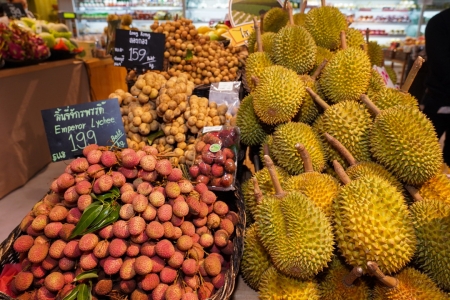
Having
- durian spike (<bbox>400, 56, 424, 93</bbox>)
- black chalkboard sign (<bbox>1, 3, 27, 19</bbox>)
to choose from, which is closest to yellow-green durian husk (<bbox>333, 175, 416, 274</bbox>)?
durian spike (<bbox>400, 56, 424, 93</bbox>)

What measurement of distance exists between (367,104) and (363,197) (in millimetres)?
454

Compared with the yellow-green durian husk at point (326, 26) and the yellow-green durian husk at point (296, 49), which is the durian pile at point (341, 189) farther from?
the yellow-green durian husk at point (326, 26)

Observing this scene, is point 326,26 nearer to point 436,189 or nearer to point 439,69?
point 436,189

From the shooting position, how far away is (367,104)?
124cm

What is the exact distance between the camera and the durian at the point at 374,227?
888 mm

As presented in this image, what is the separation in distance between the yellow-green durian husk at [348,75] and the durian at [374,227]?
1.69 ft

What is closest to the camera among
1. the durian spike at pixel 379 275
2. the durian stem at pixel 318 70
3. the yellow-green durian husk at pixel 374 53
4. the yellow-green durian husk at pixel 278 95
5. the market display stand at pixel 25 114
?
the durian spike at pixel 379 275

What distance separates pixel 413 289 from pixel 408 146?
1.43 ft

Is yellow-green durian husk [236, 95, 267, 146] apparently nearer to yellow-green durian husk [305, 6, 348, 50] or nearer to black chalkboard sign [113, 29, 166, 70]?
yellow-green durian husk [305, 6, 348, 50]

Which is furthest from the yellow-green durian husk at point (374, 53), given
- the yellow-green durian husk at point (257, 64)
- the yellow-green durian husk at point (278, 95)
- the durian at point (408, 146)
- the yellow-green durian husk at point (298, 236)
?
the yellow-green durian husk at point (298, 236)

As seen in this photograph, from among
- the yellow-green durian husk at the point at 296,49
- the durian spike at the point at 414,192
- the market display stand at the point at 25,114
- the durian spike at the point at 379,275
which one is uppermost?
Result: the yellow-green durian husk at the point at 296,49

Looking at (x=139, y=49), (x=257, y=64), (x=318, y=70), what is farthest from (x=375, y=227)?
(x=139, y=49)

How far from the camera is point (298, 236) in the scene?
0.92 metres

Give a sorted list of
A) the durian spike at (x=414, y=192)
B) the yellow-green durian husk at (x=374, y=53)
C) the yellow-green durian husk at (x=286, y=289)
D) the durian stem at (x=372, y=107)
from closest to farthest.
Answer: the yellow-green durian husk at (x=286, y=289), the durian spike at (x=414, y=192), the durian stem at (x=372, y=107), the yellow-green durian husk at (x=374, y=53)
